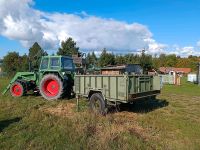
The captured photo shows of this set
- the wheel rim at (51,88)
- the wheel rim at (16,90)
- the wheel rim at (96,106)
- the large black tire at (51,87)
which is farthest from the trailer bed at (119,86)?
the wheel rim at (16,90)

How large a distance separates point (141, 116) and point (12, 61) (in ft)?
161

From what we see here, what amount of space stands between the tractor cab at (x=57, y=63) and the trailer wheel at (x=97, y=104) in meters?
4.70

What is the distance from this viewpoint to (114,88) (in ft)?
34.7

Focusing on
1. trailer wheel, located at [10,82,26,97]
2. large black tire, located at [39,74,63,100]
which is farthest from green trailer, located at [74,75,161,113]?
trailer wheel, located at [10,82,26,97]

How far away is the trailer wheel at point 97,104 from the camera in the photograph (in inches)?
436

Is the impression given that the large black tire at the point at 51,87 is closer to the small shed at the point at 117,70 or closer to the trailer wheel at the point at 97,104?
the small shed at the point at 117,70

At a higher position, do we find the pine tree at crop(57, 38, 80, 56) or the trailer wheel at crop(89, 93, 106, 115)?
the pine tree at crop(57, 38, 80, 56)

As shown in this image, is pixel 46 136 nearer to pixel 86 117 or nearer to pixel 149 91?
pixel 86 117

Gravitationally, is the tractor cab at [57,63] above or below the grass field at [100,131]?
above

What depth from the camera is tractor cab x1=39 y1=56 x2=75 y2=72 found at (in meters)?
15.8

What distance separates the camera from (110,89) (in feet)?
35.3

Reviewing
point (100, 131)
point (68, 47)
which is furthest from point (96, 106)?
point (68, 47)

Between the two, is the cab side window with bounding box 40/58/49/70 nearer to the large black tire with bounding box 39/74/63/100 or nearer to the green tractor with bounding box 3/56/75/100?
the green tractor with bounding box 3/56/75/100

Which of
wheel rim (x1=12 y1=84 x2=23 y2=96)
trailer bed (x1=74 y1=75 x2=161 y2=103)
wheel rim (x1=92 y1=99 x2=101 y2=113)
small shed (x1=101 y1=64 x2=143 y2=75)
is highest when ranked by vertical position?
small shed (x1=101 y1=64 x2=143 y2=75)
